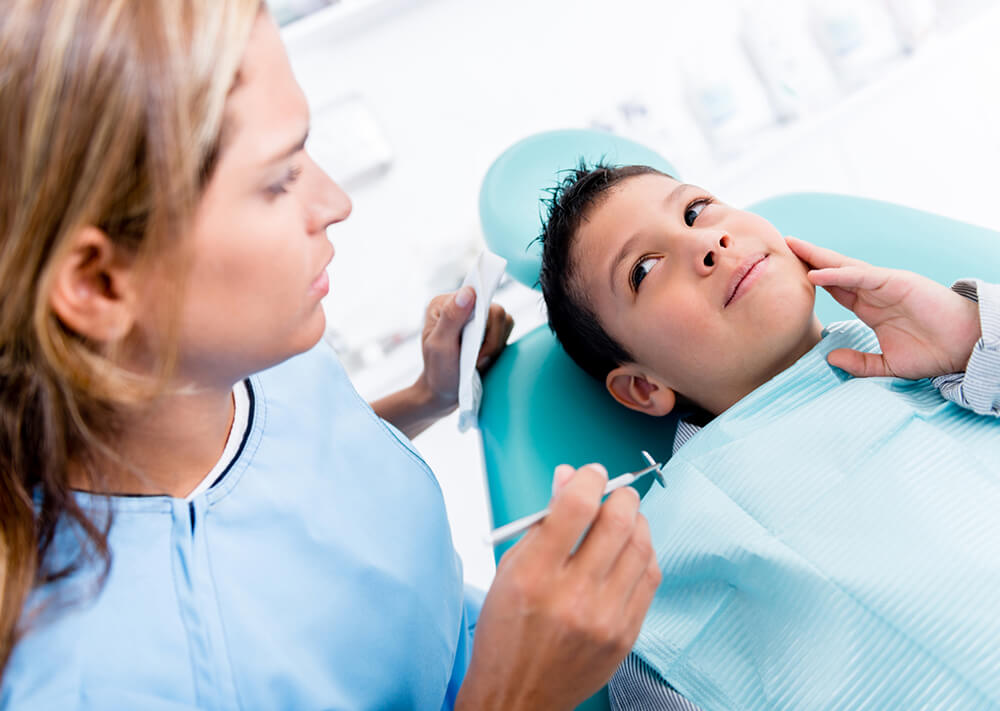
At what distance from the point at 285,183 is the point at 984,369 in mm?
841

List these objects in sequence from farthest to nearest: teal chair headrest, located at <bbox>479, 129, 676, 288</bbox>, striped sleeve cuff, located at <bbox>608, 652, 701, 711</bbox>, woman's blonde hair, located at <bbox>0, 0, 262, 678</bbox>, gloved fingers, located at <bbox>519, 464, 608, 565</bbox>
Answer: teal chair headrest, located at <bbox>479, 129, 676, 288</bbox>, striped sleeve cuff, located at <bbox>608, 652, 701, 711</bbox>, gloved fingers, located at <bbox>519, 464, 608, 565</bbox>, woman's blonde hair, located at <bbox>0, 0, 262, 678</bbox>

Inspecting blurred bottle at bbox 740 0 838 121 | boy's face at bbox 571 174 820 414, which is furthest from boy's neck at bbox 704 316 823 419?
blurred bottle at bbox 740 0 838 121

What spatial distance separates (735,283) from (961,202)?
1.87m

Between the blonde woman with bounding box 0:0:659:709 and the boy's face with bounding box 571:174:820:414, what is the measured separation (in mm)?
435

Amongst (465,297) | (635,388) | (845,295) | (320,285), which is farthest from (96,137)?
(845,295)

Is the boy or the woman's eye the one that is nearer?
the boy

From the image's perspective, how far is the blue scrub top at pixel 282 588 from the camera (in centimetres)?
67

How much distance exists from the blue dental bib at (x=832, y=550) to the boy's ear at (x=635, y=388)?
0.12 meters

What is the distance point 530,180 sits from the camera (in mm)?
1296

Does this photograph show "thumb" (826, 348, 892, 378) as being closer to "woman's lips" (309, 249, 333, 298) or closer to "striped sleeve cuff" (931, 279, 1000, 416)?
"striped sleeve cuff" (931, 279, 1000, 416)

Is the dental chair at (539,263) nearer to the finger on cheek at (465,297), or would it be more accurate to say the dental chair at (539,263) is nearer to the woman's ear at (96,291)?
the finger on cheek at (465,297)

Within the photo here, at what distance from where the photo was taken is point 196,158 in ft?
1.81

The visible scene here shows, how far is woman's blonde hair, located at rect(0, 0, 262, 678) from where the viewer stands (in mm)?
529

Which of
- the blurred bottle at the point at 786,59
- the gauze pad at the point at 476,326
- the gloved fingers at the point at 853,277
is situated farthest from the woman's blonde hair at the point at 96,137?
the blurred bottle at the point at 786,59
